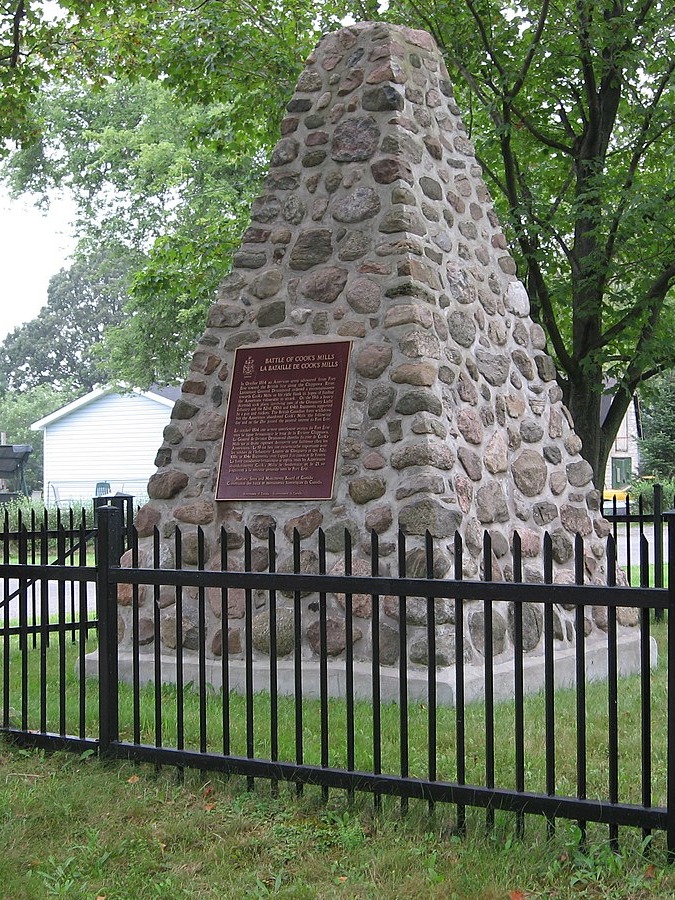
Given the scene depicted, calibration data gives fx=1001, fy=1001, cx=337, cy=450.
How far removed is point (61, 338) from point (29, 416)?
8.16 m

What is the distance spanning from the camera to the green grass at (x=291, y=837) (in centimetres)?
364

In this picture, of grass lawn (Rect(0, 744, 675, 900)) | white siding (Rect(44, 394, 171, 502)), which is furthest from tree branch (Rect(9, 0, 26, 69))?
white siding (Rect(44, 394, 171, 502))

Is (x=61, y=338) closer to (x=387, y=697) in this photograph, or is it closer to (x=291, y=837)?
(x=387, y=697)

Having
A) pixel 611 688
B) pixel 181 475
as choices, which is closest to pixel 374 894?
pixel 611 688

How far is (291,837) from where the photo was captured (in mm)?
4113

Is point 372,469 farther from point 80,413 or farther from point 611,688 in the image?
point 80,413

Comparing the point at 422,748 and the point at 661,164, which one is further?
the point at 661,164

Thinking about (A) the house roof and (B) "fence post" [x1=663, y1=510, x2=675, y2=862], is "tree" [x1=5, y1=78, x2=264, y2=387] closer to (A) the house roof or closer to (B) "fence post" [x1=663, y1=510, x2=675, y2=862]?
Answer: (A) the house roof

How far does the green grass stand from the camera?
364 cm

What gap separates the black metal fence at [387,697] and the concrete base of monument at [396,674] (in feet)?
0.05

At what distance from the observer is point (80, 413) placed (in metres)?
37.5

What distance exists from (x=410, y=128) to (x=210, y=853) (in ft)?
17.7

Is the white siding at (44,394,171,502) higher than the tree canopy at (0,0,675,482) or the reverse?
the reverse

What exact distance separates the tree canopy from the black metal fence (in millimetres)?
4742
